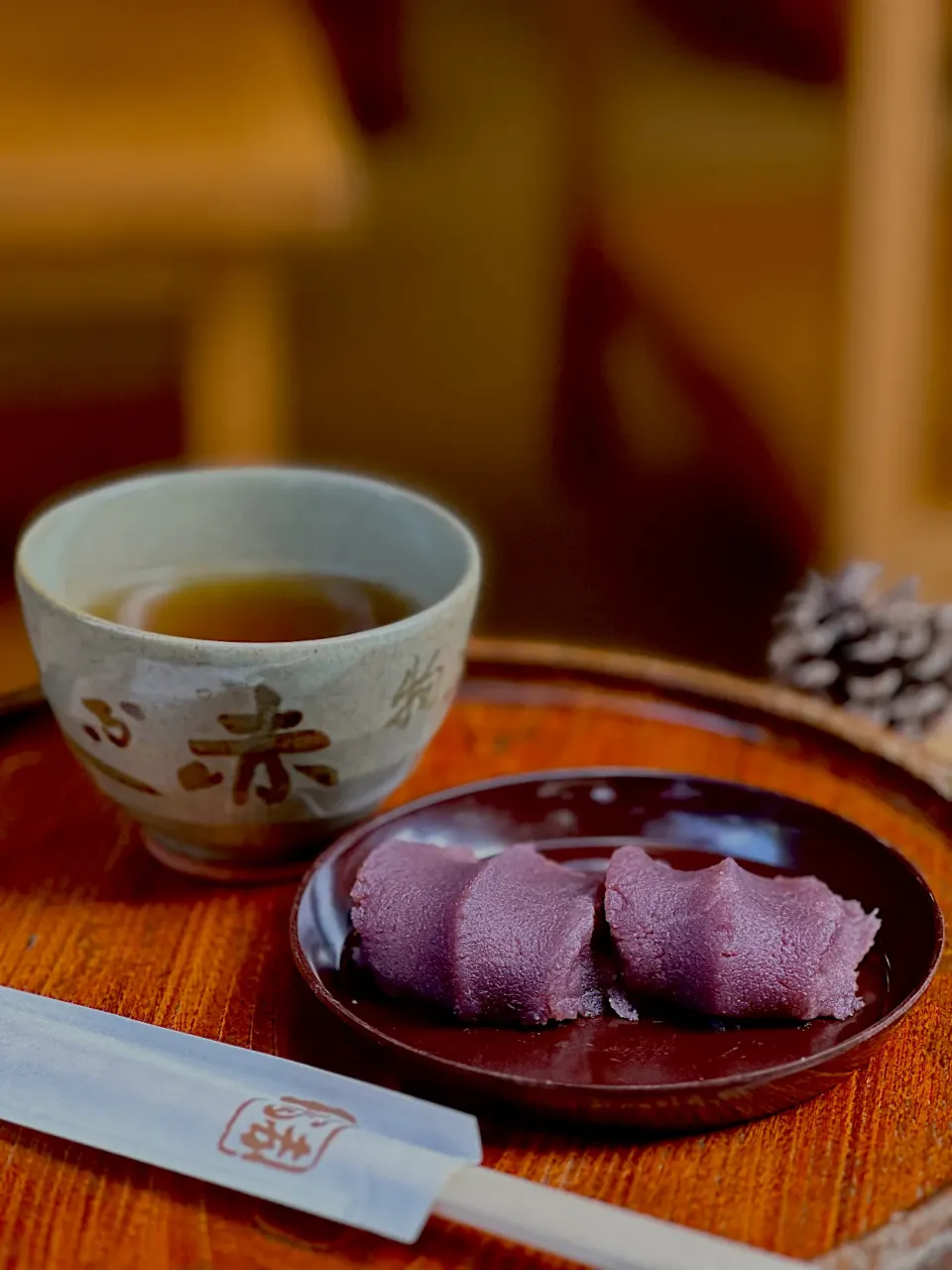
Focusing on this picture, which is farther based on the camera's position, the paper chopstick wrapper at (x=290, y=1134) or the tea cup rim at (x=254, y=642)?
the tea cup rim at (x=254, y=642)

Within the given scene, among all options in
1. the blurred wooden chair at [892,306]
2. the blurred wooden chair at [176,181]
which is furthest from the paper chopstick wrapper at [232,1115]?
the blurred wooden chair at [892,306]

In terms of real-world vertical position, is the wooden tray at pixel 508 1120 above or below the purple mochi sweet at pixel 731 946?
below

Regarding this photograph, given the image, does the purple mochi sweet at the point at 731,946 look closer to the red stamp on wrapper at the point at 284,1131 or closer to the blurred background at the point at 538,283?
the red stamp on wrapper at the point at 284,1131

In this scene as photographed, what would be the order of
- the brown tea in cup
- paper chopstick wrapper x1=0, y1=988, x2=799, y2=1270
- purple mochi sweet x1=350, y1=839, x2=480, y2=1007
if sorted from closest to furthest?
paper chopstick wrapper x1=0, y1=988, x2=799, y2=1270 → purple mochi sweet x1=350, y1=839, x2=480, y2=1007 → the brown tea in cup

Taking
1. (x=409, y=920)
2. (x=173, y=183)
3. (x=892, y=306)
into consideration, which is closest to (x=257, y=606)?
(x=409, y=920)

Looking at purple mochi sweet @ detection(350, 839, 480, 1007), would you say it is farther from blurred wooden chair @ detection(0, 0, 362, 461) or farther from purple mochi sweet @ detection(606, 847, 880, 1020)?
blurred wooden chair @ detection(0, 0, 362, 461)

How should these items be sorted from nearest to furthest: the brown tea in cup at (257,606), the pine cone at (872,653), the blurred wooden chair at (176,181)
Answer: the brown tea in cup at (257,606)
the pine cone at (872,653)
the blurred wooden chair at (176,181)

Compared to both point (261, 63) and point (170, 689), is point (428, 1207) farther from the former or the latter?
point (261, 63)

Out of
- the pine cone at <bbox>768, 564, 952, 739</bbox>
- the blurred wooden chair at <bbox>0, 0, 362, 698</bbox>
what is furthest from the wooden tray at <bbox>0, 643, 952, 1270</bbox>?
the blurred wooden chair at <bbox>0, 0, 362, 698</bbox>
